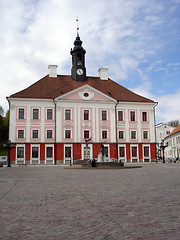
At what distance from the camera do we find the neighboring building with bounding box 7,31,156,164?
42.8 m

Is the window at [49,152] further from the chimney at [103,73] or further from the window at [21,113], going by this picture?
the chimney at [103,73]

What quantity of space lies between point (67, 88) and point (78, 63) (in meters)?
5.38

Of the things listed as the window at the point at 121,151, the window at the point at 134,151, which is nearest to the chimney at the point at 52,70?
the window at the point at 121,151

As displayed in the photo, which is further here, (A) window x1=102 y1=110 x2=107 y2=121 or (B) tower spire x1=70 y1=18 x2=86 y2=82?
(B) tower spire x1=70 y1=18 x2=86 y2=82

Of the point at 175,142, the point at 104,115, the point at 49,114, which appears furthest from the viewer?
the point at 175,142

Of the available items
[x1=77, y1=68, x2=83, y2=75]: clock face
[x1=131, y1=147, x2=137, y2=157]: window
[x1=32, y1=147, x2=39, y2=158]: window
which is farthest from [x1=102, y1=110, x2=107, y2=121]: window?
[x1=32, y1=147, x2=39, y2=158]: window

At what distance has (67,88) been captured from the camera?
45.9m

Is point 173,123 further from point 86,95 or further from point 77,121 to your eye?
point 77,121

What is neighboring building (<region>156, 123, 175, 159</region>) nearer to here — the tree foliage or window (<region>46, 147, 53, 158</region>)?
the tree foliage

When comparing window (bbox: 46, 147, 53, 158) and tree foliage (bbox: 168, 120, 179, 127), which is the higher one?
tree foliage (bbox: 168, 120, 179, 127)

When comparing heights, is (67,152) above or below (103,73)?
below

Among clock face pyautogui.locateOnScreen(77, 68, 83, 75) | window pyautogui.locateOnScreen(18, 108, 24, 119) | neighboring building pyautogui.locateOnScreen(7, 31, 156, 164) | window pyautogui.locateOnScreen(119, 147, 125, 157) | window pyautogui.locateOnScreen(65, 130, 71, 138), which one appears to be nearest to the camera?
neighboring building pyautogui.locateOnScreen(7, 31, 156, 164)

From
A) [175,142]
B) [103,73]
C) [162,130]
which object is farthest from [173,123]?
[103,73]

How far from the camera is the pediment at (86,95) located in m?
44.4
